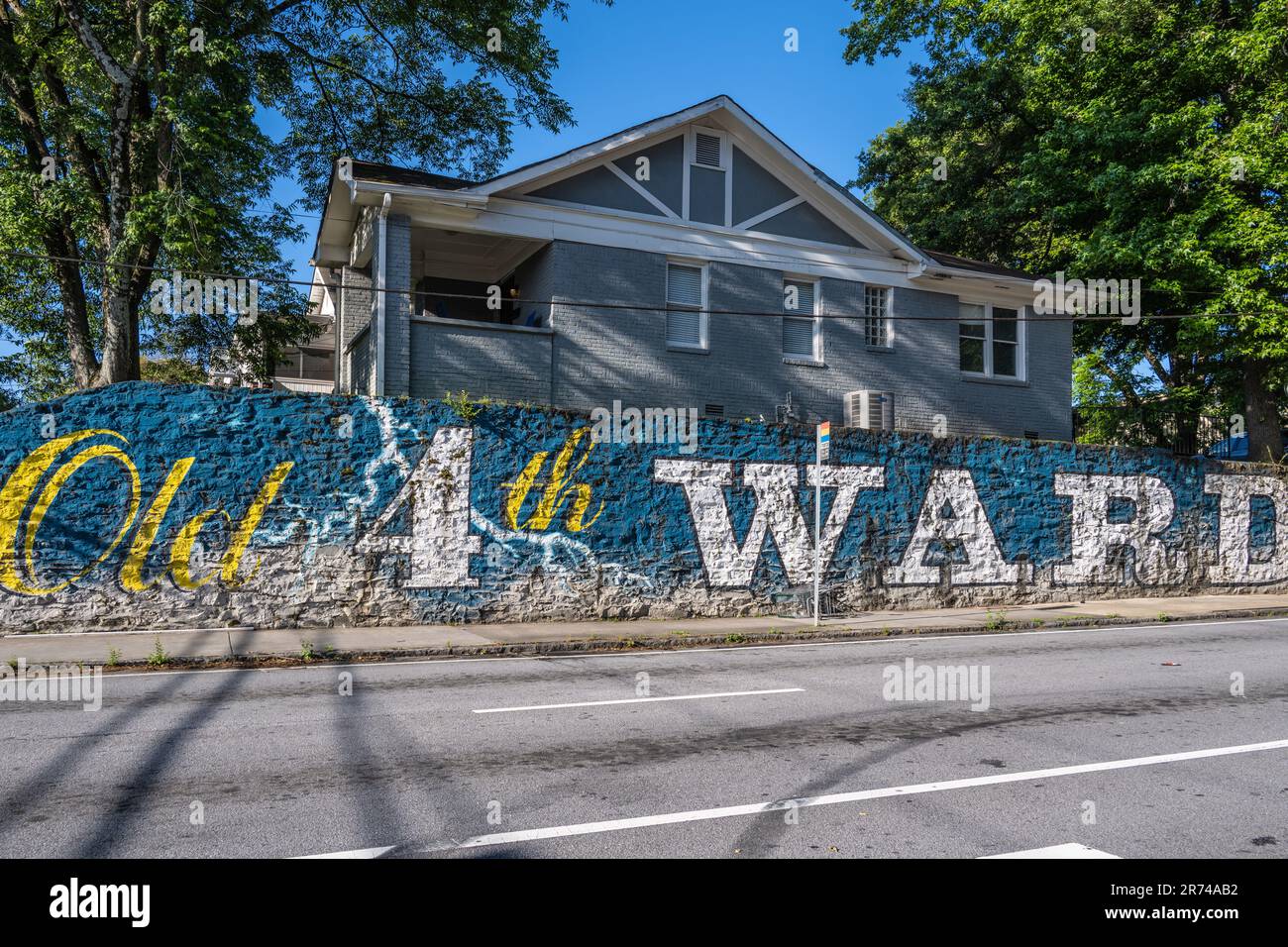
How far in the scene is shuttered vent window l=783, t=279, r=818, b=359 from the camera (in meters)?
20.0

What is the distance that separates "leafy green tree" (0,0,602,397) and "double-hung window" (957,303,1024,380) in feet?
43.6

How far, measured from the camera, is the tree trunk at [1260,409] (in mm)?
23781

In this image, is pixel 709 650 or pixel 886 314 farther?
pixel 886 314

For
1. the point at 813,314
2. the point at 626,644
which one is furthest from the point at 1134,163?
the point at 626,644

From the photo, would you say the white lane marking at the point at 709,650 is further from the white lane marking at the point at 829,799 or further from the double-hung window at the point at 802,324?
the double-hung window at the point at 802,324

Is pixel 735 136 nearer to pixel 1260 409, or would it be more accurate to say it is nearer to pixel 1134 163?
pixel 1134 163

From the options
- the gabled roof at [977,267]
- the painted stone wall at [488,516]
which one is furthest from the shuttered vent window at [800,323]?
the painted stone wall at [488,516]

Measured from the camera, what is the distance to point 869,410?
19438 mm

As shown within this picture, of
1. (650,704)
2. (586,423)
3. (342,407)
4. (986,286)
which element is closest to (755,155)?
(986,286)

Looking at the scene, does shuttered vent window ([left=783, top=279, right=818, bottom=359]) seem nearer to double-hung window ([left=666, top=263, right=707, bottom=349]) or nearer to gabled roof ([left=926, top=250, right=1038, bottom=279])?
double-hung window ([left=666, top=263, right=707, bottom=349])

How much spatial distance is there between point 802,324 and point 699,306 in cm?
262

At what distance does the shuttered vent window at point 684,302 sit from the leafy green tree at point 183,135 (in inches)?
318
